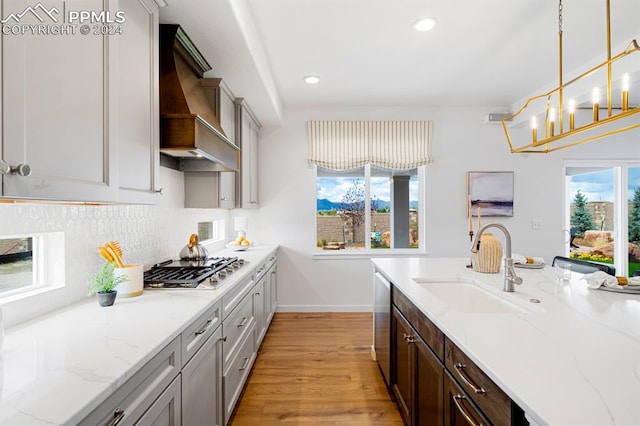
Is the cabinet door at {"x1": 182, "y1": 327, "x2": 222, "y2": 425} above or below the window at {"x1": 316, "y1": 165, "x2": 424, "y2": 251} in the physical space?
below

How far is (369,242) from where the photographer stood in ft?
14.3

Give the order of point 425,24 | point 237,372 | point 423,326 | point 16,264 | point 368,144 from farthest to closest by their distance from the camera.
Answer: point 368,144
point 425,24
point 237,372
point 423,326
point 16,264

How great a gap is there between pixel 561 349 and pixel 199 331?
136cm

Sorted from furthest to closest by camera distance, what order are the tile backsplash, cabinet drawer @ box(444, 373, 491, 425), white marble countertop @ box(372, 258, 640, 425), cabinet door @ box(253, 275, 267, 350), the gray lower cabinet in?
cabinet door @ box(253, 275, 267, 350) → the tile backsplash → cabinet drawer @ box(444, 373, 491, 425) → the gray lower cabinet → white marble countertop @ box(372, 258, 640, 425)

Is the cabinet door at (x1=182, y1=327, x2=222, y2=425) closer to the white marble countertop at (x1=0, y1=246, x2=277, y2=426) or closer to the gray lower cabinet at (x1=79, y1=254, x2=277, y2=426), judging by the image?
the gray lower cabinet at (x1=79, y1=254, x2=277, y2=426)

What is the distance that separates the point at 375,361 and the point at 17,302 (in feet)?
8.23

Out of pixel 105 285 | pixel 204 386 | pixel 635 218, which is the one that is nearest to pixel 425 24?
pixel 105 285

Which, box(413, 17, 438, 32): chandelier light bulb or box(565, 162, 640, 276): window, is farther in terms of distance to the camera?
box(565, 162, 640, 276): window

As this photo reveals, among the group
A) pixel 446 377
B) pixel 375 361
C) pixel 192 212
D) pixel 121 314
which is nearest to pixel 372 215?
pixel 375 361

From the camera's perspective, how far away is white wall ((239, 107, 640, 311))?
425cm

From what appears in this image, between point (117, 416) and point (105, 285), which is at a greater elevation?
point (105, 285)

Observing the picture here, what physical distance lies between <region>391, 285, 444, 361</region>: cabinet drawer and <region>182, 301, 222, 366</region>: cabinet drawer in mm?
1037

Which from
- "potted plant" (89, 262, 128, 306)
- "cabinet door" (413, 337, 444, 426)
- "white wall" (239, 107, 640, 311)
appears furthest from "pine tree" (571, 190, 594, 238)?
"potted plant" (89, 262, 128, 306)

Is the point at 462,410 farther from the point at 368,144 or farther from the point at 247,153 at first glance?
the point at 368,144
